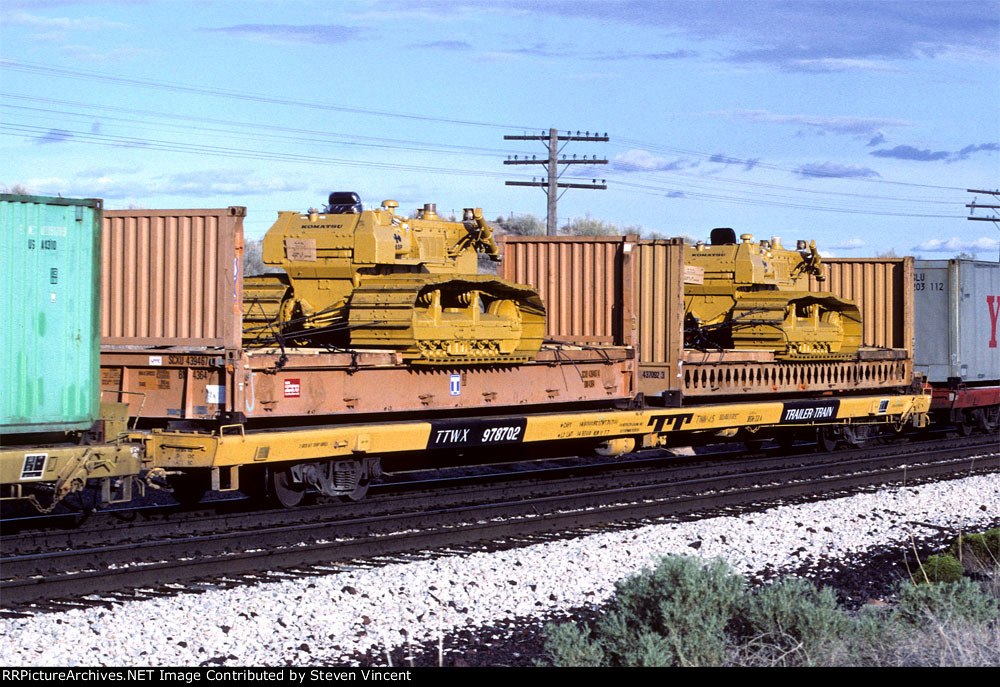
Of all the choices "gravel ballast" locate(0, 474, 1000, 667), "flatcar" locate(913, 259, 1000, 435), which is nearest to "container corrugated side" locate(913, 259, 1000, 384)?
"flatcar" locate(913, 259, 1000, 435)

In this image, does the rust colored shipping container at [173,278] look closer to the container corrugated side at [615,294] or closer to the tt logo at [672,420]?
the container corrugated side at [615,294]

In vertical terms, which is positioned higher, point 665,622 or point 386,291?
point 386,291

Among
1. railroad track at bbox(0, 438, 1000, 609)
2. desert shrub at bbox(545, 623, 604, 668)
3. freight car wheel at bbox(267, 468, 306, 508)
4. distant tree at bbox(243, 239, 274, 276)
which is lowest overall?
railroad track at bbox(0, 438, 1000, 609)

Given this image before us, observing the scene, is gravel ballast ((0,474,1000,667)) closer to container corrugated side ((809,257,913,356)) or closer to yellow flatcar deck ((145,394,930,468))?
yellow flatcar deck ((145,394,930,468))

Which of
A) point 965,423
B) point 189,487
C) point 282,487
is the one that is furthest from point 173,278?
point 965,423

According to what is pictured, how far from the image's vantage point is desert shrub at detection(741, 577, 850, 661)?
720 cm

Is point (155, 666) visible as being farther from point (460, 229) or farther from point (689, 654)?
point (460, 229)

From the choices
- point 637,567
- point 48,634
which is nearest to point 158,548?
point 48,634

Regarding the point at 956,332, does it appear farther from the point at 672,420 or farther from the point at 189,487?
the point at 189,487

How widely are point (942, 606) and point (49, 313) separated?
7.12m

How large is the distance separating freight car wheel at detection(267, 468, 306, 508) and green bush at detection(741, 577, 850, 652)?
254 inches

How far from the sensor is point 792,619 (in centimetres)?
741

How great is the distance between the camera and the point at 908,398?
2189 centimetres

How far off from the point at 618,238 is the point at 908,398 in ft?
25.8
